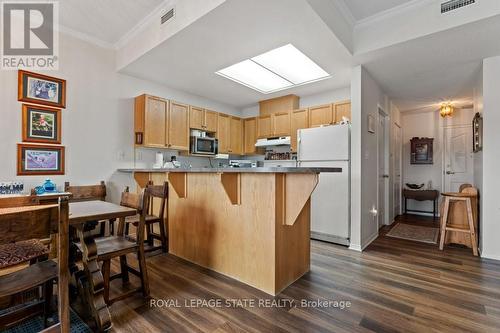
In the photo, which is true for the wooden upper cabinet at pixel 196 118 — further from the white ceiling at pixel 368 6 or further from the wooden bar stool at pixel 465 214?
the wooden bar stool at pixel 465 214

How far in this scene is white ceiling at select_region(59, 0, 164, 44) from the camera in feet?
8.57

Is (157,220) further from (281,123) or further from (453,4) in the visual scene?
(453,4)

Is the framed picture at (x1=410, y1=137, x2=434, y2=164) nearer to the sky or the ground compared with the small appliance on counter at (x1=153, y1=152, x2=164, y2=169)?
nearer to the sky

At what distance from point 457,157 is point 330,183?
404cm

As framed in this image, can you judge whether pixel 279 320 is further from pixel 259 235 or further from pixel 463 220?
pixel 463 220

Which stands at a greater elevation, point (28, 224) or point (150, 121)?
point (150, 121)

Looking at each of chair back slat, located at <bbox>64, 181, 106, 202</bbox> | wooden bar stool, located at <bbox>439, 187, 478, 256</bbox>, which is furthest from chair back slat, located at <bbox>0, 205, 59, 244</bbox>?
wooden bar stool, located at <bbox>439, 187, 478, 256</bbox>

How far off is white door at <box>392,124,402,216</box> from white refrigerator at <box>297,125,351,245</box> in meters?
2.46

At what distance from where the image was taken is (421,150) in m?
5.64

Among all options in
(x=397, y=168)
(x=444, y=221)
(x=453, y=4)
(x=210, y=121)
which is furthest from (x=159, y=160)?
(x=397, y=168)

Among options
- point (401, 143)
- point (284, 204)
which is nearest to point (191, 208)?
point (284, 204)

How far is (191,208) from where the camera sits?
2635mm

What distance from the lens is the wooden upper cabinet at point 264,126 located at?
501cm

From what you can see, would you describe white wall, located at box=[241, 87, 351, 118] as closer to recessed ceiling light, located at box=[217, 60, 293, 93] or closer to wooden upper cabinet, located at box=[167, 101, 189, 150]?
recessed ceiling light, located at box=[217, 60, 293, 93]
